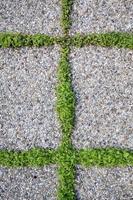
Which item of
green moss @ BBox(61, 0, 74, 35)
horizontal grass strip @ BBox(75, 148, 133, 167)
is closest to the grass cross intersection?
horizontal grass strip @ BBox(75, 148, 133, 167)

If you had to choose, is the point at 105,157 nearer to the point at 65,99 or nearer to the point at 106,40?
the point at 65,99

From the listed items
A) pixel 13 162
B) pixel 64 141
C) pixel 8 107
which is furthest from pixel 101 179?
pixel 8 107

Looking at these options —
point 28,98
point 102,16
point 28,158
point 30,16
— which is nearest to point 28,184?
point 28,158

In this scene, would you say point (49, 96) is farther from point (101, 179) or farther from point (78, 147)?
point (101, 179)

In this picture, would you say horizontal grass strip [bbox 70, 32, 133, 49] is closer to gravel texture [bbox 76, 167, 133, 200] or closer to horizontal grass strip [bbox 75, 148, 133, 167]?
horizontal grass strip [bbox 75, 148, 133, 167]

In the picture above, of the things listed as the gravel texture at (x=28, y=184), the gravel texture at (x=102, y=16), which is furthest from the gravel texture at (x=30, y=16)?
the gravel texture at (x=28, y=184)

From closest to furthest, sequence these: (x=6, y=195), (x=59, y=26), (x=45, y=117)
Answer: (x=6, y=195)
(x=45, y=117)
(x=59, y=26)

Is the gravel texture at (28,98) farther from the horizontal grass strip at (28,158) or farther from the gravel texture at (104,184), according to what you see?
the gravel texture at (104,184)

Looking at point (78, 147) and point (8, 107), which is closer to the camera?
→ point (78, 147)
